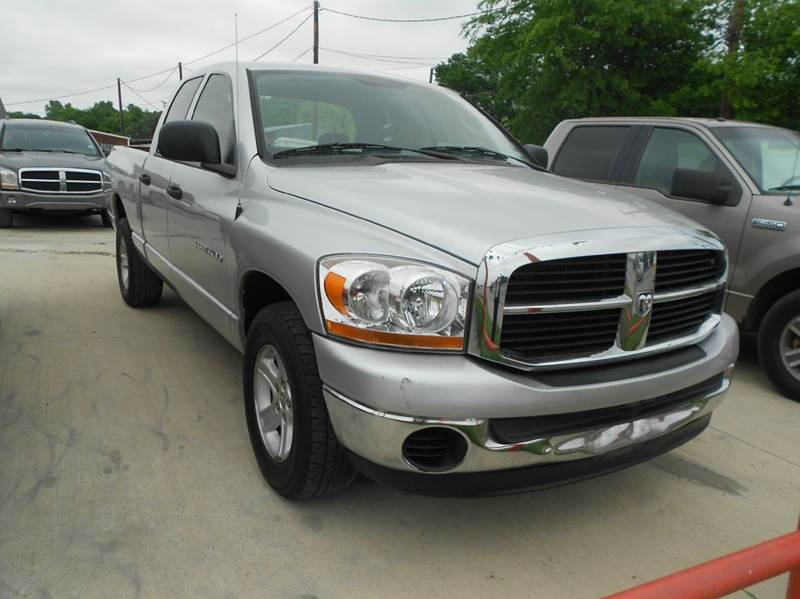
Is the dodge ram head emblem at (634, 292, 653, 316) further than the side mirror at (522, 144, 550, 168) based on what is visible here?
No

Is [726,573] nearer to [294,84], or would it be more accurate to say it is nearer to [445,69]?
[294,84]

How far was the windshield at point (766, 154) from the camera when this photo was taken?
4.50 m

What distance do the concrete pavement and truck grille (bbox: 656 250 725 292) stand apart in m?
0.97

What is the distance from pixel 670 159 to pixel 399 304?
12.3ft

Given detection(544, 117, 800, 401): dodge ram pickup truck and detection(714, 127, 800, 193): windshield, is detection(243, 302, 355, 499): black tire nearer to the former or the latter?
detection(544, 117, 800, 401): dodge ram pickup truck

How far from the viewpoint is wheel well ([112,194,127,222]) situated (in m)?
5.52

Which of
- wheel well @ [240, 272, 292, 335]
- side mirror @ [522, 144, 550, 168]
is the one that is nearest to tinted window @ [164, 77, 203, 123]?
wheel well @ [240, 272, 292, 335]

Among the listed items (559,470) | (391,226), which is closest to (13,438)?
(391,226)

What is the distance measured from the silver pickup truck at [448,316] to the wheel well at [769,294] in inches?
69.5

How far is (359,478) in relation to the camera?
282 centimetres

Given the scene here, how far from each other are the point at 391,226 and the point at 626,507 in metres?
1.55

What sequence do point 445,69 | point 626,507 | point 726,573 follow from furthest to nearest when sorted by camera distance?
point 445,69
point 626,507
point 726,573

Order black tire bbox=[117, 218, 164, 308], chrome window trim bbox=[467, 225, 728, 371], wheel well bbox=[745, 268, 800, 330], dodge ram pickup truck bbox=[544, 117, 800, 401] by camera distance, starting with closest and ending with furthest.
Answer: chrome window trim bbox=[467, 225, 728, 371] → dodge ram pickup truck bbox=[544, 117, 800, 401] → wheel well bbox=[745, 268, 800, 330] → black tire bbox=[117, 218, 164, 308]

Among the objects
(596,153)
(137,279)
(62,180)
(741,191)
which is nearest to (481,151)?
(741,191)
